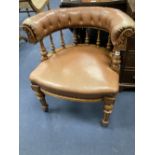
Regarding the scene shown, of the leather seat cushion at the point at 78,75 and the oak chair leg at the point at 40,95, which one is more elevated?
the leather seat cushion at the point at 78,75

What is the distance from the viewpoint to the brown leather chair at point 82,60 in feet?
3.83

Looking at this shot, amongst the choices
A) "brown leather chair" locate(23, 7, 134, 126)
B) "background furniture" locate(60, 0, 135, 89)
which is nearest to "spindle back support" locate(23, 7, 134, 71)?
"brown leather chair" locate(23, 7, 134, 126)

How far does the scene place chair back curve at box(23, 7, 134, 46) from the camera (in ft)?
3.74

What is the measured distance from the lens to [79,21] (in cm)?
141

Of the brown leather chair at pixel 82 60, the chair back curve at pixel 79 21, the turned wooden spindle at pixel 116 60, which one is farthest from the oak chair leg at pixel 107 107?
the chair back curve at pixel 79 21

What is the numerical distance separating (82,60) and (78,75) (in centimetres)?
15

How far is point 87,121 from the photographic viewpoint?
1521mm

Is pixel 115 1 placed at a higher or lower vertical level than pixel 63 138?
higher

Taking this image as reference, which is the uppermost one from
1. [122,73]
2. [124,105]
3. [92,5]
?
[92,5]

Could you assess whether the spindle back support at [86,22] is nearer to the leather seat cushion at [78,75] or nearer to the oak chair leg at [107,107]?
the leather seat cushion at [78,75]
